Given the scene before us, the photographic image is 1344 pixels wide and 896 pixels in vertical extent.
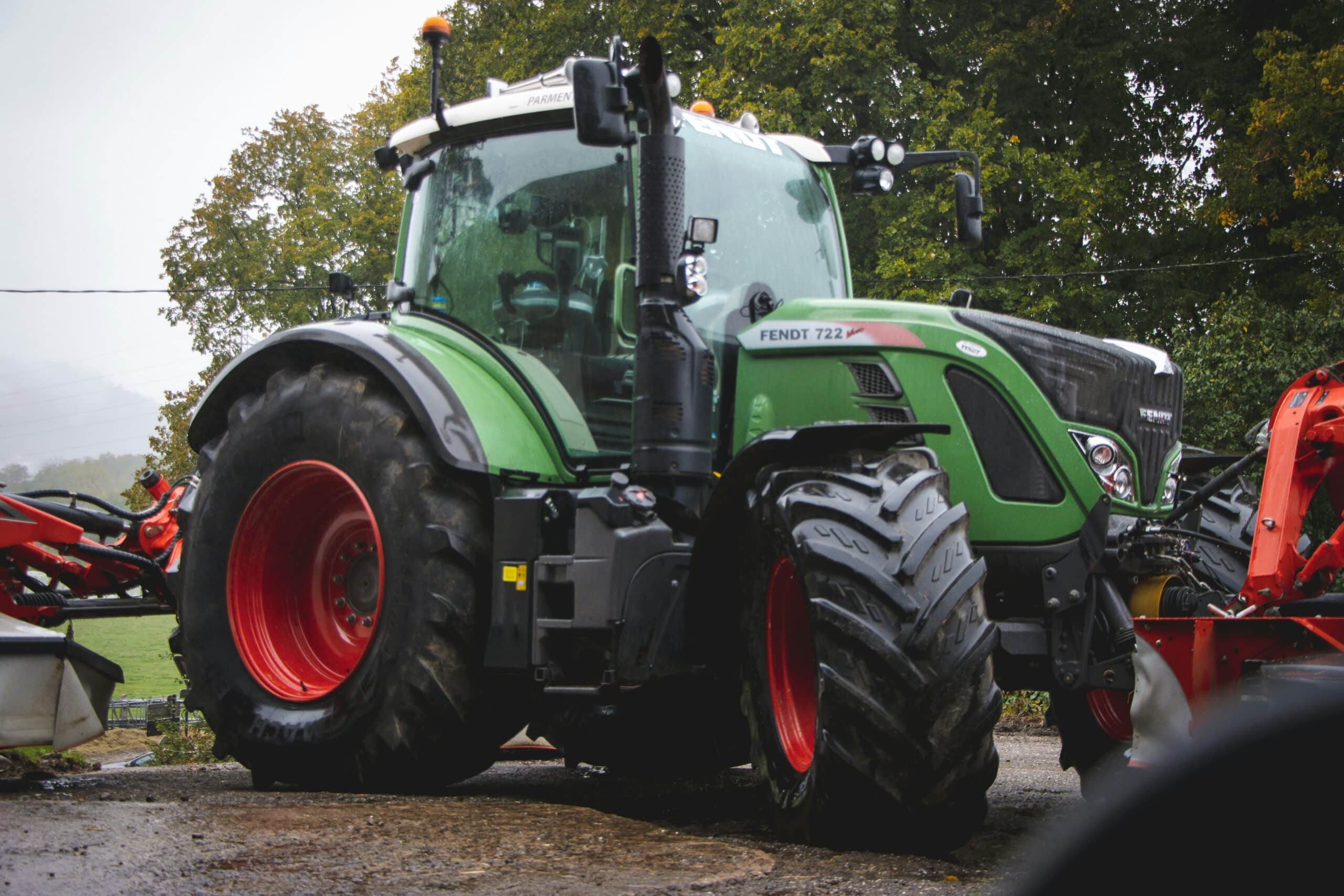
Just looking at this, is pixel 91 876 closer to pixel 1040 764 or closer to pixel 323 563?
pixel 323 563

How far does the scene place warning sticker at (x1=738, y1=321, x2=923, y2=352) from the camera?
5.10 meters

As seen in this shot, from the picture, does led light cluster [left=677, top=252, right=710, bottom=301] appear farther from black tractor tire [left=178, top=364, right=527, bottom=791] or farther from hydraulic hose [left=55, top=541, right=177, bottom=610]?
hydraulic hose [left=55, top=541, right=177, bottom=610]

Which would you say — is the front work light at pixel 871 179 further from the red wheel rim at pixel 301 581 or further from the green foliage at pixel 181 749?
the green foliage at pixel 181 749

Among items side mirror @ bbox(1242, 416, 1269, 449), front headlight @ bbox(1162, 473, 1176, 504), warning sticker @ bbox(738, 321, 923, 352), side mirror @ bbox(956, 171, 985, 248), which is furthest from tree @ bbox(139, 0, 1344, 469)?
warning sticker @ bbox(738, 321, 923, 352)

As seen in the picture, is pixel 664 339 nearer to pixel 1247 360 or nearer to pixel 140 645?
pixel 140 645

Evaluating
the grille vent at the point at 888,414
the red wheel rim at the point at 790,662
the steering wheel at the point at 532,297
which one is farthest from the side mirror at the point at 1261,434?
the steering wheel at the point at 532,297

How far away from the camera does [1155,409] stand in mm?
5398

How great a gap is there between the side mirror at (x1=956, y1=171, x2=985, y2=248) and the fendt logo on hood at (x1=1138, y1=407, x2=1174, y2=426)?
135cm

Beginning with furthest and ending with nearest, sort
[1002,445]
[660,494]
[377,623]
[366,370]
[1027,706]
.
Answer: [1027,706], [366,370], [377,623], [660,494], [1002,445]

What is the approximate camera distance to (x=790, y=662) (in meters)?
4.69

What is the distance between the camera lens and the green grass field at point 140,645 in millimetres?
10867

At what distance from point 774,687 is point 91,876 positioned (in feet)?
6.85

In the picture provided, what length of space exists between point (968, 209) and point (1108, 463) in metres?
1.79

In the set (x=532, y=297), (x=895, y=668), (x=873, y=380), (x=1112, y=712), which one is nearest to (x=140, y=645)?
(x=532, y=297)
